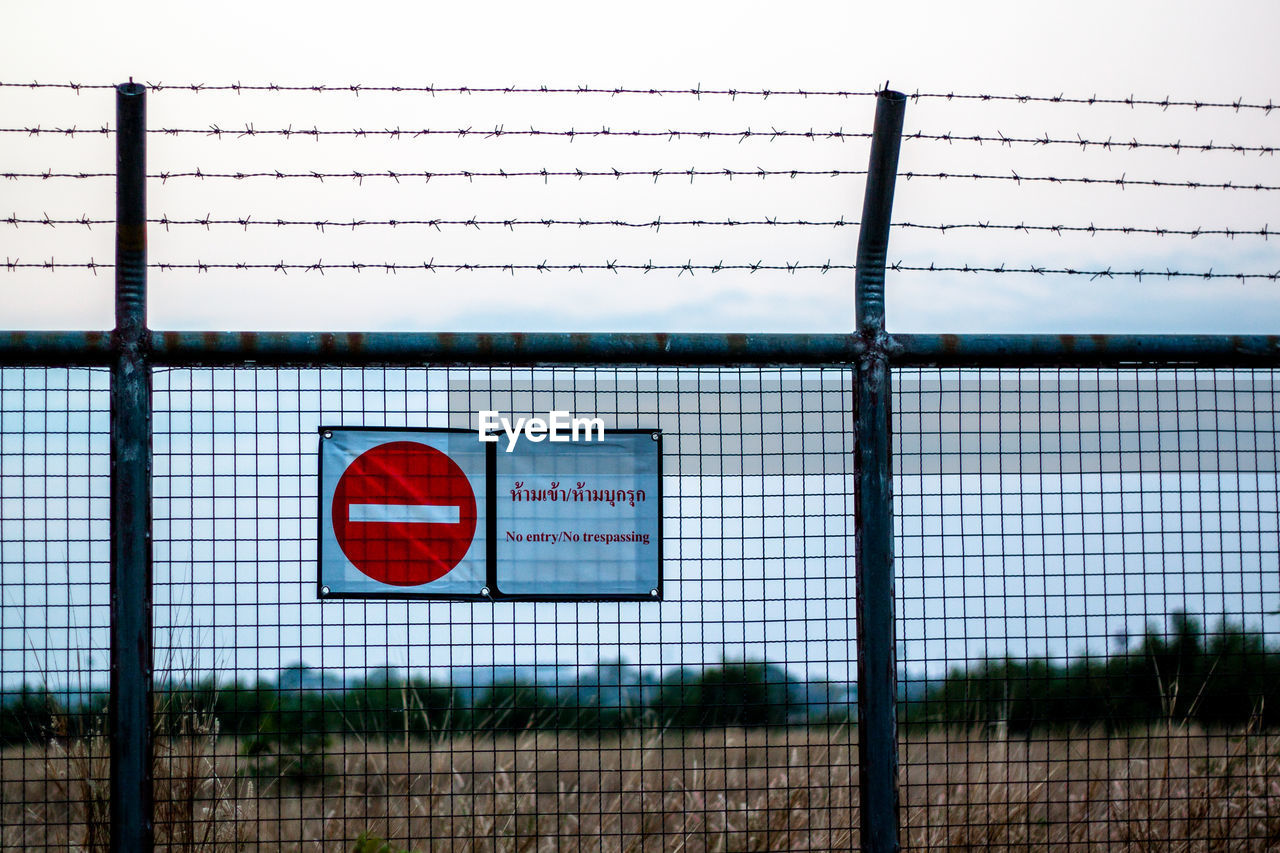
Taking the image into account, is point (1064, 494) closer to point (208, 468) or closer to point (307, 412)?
point (307, 412)

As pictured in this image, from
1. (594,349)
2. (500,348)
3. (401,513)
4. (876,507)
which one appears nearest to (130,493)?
(401,513)

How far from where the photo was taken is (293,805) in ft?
22.4

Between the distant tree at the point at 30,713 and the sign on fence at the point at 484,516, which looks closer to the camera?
the sign on fence at the point at 484,516

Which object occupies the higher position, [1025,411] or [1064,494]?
[1025,411]

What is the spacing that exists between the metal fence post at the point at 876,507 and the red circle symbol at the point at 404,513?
124cm

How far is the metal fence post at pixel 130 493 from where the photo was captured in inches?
134

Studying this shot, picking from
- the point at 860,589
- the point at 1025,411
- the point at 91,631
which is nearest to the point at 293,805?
the point at 91,631

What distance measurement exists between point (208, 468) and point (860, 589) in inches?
81.7

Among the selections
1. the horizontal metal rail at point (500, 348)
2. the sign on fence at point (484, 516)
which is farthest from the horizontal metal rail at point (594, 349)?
the sign on fence at point (484, 516)

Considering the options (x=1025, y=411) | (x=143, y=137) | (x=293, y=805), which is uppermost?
(x=143, y=137)

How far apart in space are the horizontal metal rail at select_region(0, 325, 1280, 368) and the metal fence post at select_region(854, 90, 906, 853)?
0.11m

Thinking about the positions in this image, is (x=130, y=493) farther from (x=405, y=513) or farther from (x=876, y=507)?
(x=876, y=507)

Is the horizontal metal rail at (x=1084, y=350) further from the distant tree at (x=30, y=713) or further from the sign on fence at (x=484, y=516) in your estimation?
the distant tree at (x=30, y=713)

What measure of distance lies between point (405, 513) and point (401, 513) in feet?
0.04
